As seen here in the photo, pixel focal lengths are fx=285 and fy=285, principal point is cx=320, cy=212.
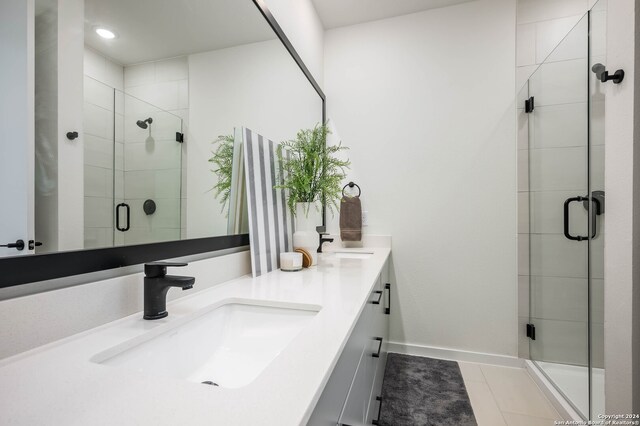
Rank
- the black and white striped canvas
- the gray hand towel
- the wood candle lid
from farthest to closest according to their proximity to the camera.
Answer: the gray hand towel
the wood candle lid
the black and white striped canvas

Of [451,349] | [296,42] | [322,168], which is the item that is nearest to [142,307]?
[322,168]

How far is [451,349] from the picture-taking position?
2.14m

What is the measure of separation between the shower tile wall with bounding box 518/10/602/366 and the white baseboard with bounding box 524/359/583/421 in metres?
0.09

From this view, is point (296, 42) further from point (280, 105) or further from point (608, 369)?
point (608, 369)

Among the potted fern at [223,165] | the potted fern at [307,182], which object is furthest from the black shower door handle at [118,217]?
the potted fern at [307,182]

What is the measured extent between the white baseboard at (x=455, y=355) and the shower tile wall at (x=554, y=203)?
0.10 metres

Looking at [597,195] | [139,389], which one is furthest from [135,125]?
[597,195]

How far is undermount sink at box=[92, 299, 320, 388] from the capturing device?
611 mm

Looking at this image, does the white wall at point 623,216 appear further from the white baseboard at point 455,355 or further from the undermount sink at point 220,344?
the undermount sink at point 220,344

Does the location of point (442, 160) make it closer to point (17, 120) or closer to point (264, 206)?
point (264, 206)

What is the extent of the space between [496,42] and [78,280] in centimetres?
270

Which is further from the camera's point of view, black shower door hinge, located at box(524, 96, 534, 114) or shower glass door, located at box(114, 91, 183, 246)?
black shower door hinge, located at box(524, 96, 534, 114)

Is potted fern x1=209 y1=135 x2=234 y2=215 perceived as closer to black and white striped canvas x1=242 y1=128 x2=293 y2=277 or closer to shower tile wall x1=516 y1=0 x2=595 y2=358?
black and white striped canvas x1=242 y1=128 x2=293 y2=277

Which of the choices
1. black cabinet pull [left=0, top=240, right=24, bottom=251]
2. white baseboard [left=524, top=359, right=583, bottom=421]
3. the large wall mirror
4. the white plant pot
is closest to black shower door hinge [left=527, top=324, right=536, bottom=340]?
white baseboard [left=524, top=359, right=583, bottom=421]
